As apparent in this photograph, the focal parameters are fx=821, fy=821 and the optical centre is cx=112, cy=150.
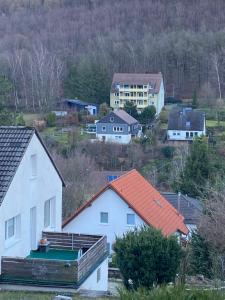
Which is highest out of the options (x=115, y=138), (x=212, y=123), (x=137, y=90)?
(x=137, y=90)

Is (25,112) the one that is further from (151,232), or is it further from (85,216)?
(151,232)

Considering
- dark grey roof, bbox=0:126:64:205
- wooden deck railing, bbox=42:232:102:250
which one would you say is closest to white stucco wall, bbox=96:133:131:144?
wooden deck railing, bbox=42:232:102:250

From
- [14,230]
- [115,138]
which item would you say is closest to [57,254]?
[14,230]

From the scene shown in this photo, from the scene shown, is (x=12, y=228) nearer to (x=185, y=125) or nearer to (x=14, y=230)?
(x=14, y=230)

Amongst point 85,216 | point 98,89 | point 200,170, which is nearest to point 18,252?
point 85,216

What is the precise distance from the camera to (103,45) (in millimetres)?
79750

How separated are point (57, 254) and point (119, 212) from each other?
22.0 ft

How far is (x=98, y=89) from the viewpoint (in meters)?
62.7

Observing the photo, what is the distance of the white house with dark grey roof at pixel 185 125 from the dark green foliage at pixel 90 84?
1112cm

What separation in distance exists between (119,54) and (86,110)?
1712cm

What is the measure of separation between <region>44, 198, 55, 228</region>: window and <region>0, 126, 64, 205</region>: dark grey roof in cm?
168

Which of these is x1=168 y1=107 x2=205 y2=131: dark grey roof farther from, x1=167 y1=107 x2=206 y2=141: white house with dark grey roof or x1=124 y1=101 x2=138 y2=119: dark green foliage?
x1=124 y1=101 x2=138 y2=119: dark green foliage

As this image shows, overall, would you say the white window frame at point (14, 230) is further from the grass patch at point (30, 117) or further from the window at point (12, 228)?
the grass patch at point (30, 117)

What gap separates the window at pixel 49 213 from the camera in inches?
588
